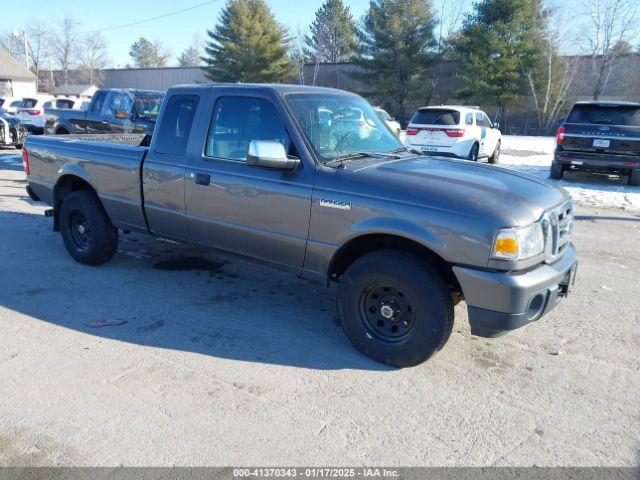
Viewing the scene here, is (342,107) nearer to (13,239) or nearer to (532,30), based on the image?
(13,239)

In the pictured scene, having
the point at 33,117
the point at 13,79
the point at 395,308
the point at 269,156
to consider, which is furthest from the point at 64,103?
the point at 13,79

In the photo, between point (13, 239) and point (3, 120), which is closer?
point (13, 239)

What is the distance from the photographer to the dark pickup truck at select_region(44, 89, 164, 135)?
11.7 m

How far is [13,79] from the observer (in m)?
51.2

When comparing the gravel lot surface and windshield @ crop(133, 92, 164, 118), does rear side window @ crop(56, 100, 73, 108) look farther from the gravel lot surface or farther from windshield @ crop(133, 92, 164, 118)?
the gravel lot surface

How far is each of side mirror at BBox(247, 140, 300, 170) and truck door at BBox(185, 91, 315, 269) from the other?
111 mm

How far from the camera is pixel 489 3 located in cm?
3775

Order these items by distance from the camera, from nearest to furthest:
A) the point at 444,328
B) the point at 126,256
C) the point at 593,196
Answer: the point at 444,328 < the point at 126,256 < the point at 593,196

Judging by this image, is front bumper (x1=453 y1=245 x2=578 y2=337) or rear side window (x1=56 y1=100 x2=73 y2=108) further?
rear side window (x1=56 y1=100 x2=73 y2=108)

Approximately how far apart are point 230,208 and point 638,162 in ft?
34.4

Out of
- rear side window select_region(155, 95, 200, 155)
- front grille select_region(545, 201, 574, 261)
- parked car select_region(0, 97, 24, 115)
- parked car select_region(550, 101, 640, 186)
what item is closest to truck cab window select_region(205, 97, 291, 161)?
rear side window select_region(155, 95, 200, 155)

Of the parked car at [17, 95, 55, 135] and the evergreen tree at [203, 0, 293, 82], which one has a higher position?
the evergreen tree at [203, 0, 293, 82]

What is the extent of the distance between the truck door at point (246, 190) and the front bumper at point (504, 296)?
130 cm

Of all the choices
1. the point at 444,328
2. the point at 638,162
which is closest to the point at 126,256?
the point at 444,328
